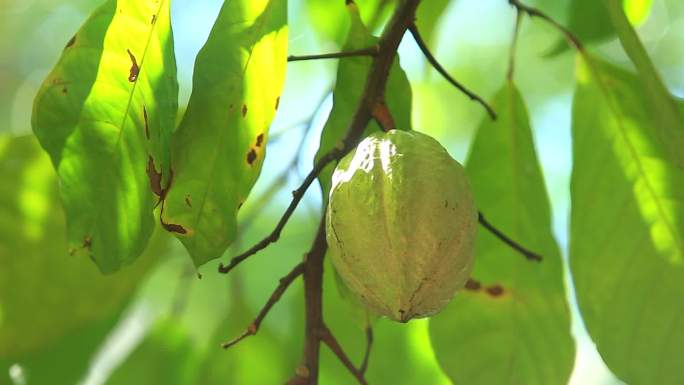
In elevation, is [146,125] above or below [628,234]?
above

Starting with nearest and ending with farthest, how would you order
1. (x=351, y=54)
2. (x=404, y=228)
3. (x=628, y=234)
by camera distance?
(x=404, y=228) < (x=351, y=54) < (x=628, y=234)

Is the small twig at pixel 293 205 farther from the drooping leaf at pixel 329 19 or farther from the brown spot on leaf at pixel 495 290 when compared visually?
the drooping leaf at pixel 329 19

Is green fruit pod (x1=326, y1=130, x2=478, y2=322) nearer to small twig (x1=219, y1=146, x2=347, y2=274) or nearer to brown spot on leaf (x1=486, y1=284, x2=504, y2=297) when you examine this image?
small twig (x1=219, y1=146, x2=347, y2=274)

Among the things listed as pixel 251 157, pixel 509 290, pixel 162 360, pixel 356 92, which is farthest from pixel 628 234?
pixel 162 360

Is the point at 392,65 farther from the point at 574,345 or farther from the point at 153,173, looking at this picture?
the point at 574,345

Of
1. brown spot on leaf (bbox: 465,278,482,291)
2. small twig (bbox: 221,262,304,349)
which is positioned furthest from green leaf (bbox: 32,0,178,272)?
brown spot on leaf (bbox: 465,278,482,291)

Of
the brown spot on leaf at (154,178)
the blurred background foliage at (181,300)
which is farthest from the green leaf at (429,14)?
the brown spot on leaf at (154,178)

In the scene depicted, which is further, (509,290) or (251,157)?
(509,290)

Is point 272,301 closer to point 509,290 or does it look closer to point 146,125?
point 146,125
